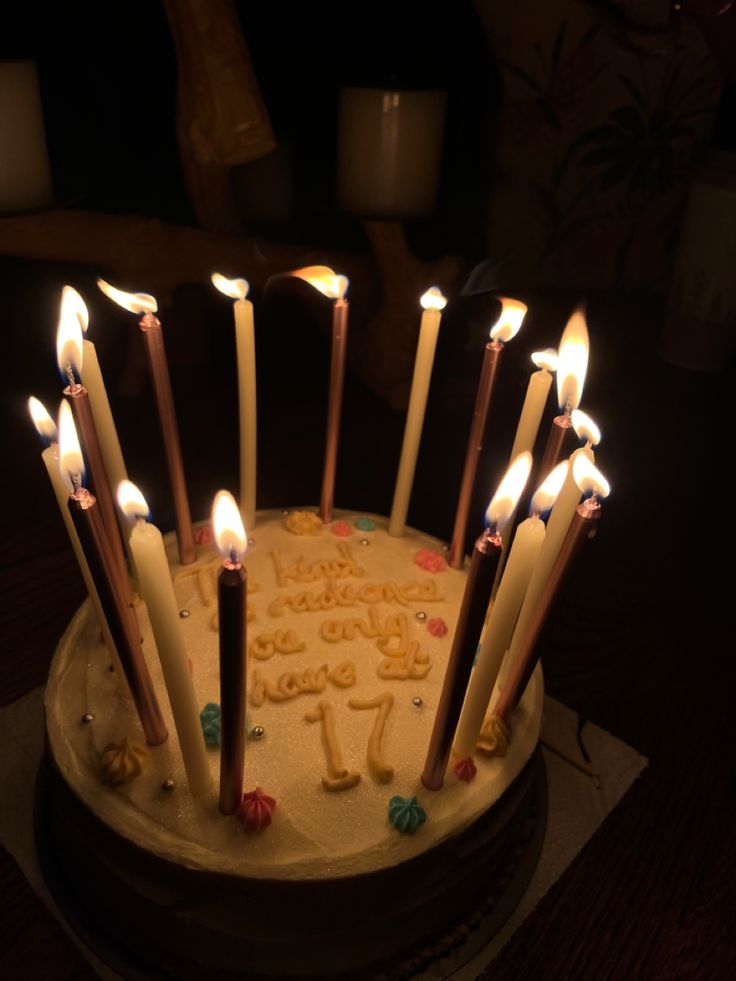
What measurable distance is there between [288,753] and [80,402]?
38cm

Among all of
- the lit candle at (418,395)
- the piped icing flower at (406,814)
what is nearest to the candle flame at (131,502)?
the piped icing flower at (406,814)

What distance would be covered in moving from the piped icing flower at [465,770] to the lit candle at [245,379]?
1.45ft

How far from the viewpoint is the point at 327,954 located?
28.7 inches

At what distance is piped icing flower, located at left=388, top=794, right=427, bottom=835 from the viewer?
714 millimetres

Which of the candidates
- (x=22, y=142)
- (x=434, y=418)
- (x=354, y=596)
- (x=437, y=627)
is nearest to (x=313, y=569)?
(x=354, y=596)

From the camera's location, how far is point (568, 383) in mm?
775

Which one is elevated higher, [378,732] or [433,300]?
[433,300]

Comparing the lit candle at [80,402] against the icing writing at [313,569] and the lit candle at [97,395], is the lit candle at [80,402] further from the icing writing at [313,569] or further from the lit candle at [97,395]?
the icing writing at [313,569]

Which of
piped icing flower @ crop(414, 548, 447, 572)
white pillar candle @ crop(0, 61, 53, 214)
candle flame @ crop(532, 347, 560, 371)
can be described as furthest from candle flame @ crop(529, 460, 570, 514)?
white pillar candle @ crop(0, 61, 53, 214)

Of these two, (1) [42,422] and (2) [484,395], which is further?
(2) [484,395]

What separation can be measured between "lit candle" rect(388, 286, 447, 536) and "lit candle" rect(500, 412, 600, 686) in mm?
262

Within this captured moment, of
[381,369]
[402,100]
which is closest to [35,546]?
[381,369]

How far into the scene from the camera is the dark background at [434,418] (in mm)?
943

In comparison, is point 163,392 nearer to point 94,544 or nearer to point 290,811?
point 94,544
